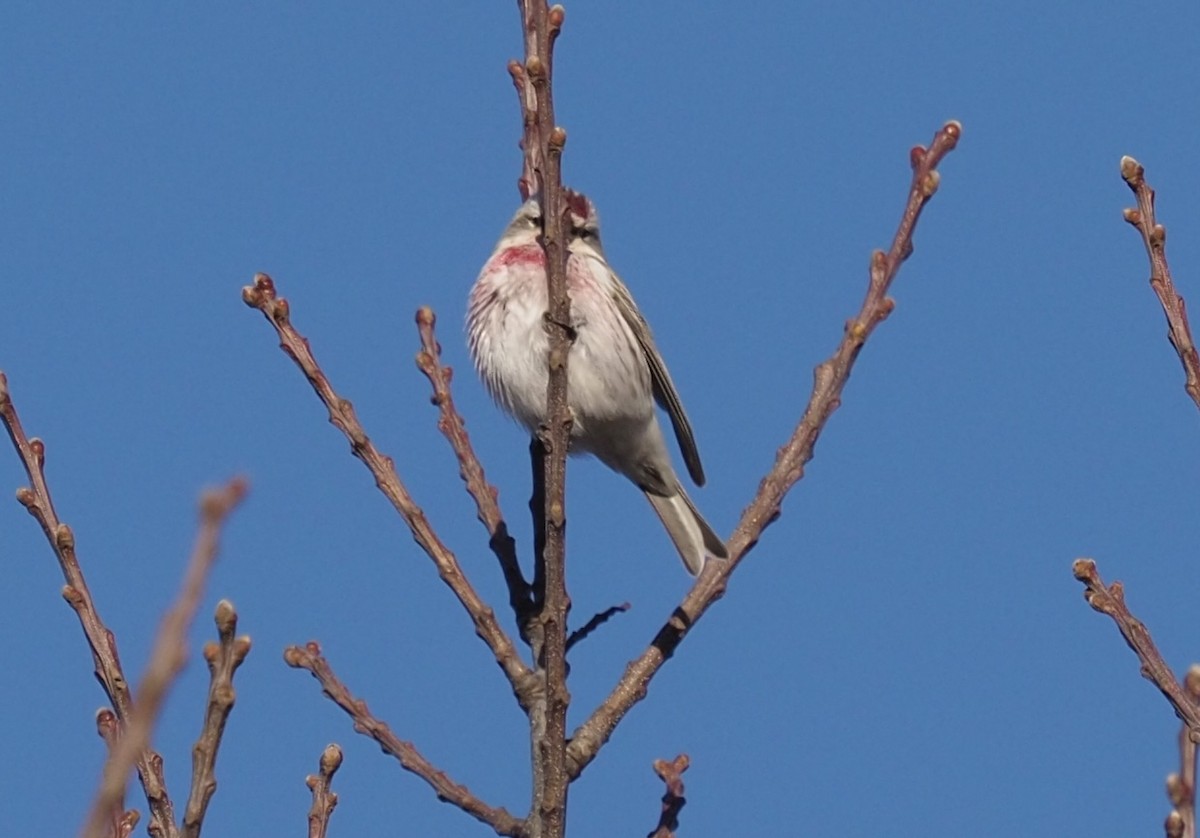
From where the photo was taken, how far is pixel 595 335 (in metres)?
7.69

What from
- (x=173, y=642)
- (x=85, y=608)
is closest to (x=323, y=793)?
(x=85, y=608)

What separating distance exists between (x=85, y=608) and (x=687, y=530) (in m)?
4.45

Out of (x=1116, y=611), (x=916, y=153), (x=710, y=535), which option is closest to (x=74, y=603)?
(x=1116, y=611)

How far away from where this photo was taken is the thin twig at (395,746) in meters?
4.54

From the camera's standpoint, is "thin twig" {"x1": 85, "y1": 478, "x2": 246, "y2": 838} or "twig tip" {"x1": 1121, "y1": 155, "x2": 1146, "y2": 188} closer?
"thin twig" {"x1": 85, "y1": 478, "x2": 246, "y2": 838}

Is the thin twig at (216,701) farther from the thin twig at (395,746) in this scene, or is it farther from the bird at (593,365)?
the bird at (593,365)

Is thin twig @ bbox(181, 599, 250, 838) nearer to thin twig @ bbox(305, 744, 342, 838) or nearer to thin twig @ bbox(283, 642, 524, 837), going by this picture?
thin twig @ bbox(305, 744, 342, 838)

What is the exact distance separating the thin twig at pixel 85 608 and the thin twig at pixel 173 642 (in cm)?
186

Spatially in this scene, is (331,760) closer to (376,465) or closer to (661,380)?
(376,465)

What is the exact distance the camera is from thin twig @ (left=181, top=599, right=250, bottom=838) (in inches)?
94.3

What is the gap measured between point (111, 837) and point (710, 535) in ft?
15.6

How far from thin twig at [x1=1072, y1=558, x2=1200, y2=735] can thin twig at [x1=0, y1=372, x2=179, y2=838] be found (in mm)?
2061

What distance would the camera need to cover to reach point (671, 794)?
→ 4.91 meters

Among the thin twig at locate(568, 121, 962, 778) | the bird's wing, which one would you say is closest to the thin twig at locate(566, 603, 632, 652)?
the thin twig at locate(568, 121, 962, 778)
